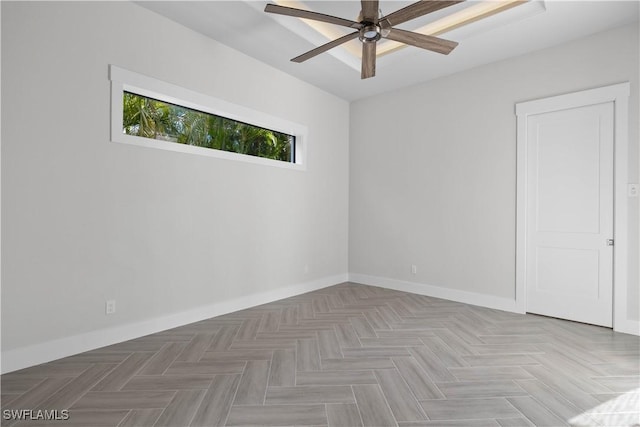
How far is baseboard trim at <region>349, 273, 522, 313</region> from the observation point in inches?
161

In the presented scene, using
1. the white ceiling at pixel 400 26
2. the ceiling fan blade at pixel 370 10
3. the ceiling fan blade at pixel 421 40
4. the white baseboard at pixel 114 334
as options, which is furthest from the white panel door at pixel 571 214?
the white baseboard at pixel 114 334

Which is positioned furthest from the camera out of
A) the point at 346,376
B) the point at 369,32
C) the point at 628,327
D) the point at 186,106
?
the point at 186,106

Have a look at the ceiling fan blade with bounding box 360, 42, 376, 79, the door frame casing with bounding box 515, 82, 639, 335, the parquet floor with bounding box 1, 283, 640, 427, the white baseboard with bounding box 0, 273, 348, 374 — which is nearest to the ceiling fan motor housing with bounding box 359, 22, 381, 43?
the ceiling fan blade with bounding box 360, 42, 376, 79

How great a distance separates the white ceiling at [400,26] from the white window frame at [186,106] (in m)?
0.69

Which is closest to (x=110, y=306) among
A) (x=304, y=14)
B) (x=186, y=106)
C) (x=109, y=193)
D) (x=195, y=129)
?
(x=109, y=193)

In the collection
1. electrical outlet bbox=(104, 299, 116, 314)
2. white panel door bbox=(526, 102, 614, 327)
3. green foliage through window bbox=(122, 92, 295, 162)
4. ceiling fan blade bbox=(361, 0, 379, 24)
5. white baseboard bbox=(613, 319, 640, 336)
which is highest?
ceiling fan blade bbox=(361, 0, 379, 24)

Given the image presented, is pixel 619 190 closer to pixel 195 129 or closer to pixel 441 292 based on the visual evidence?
pixel 441 292

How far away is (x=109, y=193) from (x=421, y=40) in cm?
307

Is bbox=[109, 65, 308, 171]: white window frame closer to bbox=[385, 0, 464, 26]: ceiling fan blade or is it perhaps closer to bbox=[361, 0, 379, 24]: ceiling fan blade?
bbox=[361, 0, 379, 24]: ceiling fan blade

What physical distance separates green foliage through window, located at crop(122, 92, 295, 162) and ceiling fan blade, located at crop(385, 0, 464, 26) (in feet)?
7.34

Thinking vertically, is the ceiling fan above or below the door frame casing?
above

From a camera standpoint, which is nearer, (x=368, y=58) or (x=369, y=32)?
(x=369, y=32)

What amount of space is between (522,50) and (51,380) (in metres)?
5.47

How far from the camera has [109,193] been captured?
292 cm
